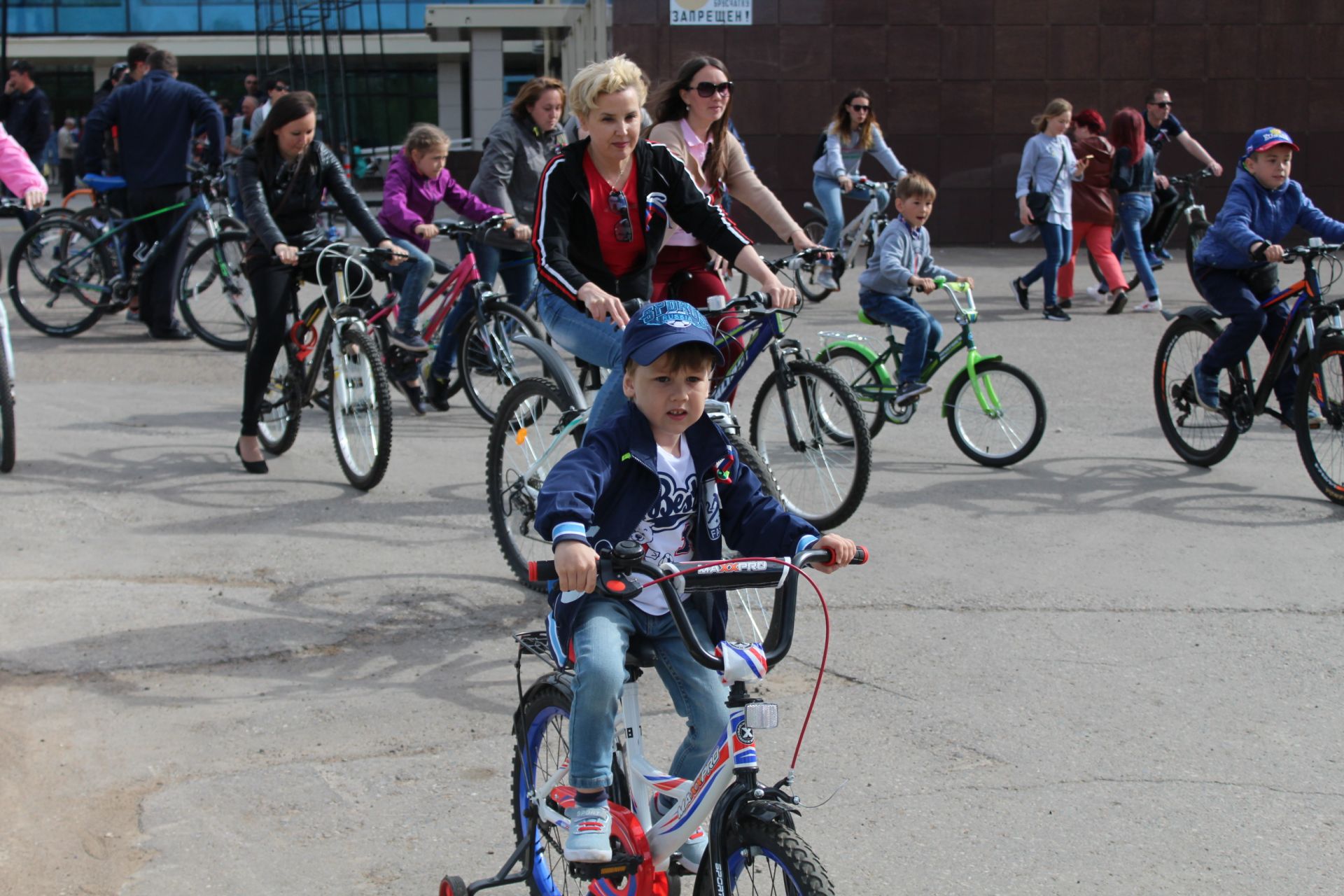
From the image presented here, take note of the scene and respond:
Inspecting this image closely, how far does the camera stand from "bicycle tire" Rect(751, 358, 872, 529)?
6.77 meters

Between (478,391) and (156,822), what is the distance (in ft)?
18.0

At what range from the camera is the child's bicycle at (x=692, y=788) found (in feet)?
9.39

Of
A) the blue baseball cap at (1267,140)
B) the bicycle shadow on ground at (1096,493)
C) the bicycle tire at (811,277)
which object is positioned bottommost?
the bicycle shadow on ground at (1096,493)

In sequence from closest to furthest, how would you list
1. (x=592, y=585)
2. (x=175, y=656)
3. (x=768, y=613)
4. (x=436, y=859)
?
1. (x=592, y=585)
2. (x=436, y=859)
3. (x=175, y=656)
4. (x=768, y=613)

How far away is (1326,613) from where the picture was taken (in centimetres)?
588

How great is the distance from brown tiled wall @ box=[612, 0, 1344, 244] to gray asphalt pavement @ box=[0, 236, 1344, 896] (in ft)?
39.0

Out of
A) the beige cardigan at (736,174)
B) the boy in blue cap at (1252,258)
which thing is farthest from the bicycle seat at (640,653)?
the boy in blue cap at (1252,258)

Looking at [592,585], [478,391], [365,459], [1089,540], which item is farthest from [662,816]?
[478,391]

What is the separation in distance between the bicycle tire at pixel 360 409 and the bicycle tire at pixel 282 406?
1.02 ft

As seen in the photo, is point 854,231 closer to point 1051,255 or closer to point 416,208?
point 1051,255

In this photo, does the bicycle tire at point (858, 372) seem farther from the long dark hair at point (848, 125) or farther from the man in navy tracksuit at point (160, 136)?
the long dark hair at point (848, 125)

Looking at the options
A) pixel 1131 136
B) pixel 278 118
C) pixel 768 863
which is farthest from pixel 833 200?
pixel 768 863

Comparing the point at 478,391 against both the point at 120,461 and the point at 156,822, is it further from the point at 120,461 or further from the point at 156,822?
the point at 156,822

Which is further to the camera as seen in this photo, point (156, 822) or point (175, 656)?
point (175, 656)
